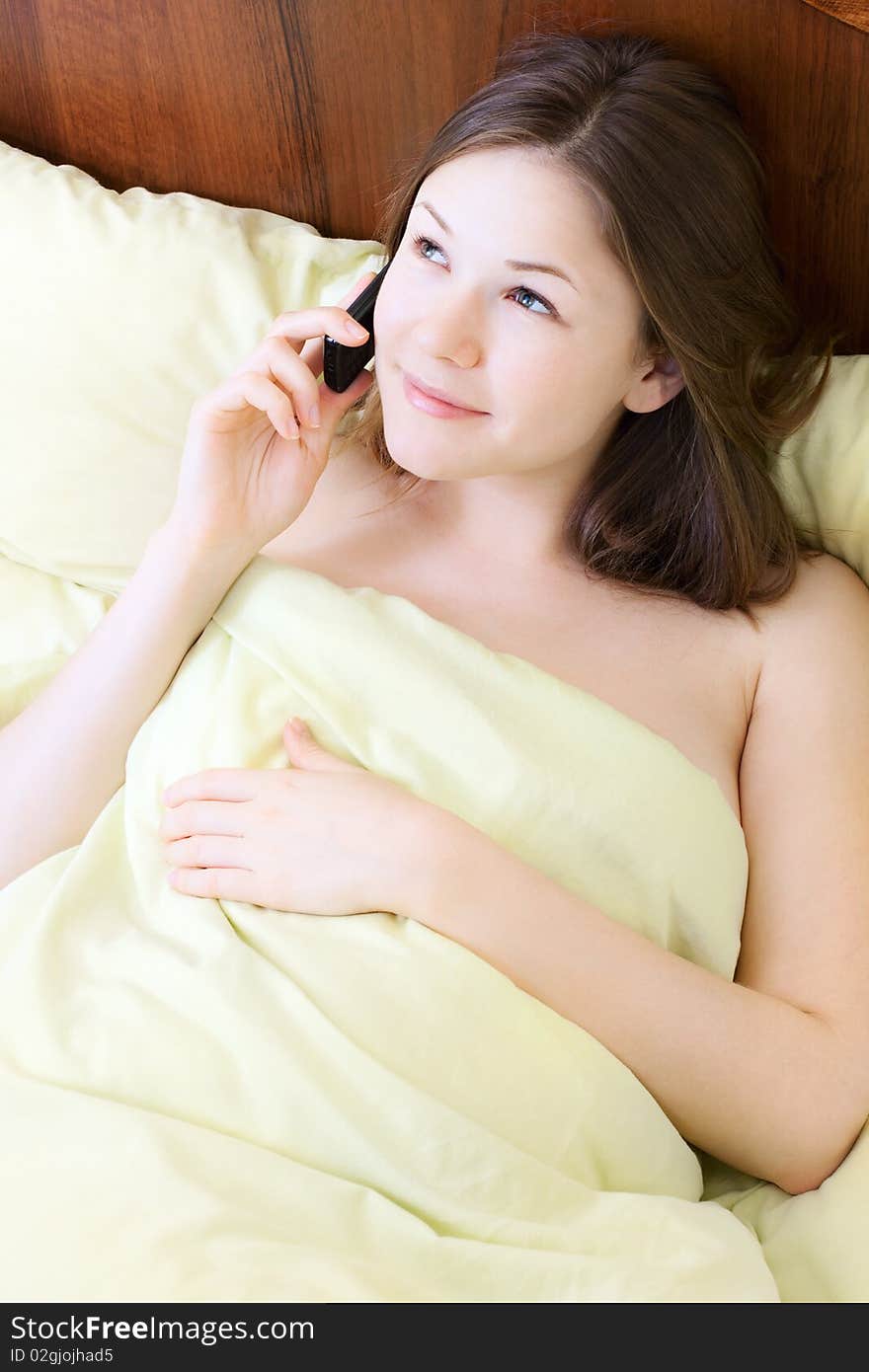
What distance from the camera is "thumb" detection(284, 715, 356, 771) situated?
1.23m

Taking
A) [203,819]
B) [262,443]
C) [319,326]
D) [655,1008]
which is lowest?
[655,1008]

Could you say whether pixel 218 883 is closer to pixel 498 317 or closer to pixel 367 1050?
pixel 367 1050

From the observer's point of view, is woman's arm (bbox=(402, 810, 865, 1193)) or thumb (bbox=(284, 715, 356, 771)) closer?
woman's arm (bbox=(402, 810, 865, 1193))

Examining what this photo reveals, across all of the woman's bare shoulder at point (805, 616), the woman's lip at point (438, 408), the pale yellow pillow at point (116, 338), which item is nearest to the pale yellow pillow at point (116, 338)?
the pale yellow pillow at point (116, 338)

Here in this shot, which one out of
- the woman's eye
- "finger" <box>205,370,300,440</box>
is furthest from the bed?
the woman's eye

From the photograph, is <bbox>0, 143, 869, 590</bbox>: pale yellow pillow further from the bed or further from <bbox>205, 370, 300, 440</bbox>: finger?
<bbox>205, 370, 300, 440</bbox>: finger

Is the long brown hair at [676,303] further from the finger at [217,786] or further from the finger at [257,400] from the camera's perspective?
the finger at [217,786]

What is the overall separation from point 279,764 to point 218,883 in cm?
14

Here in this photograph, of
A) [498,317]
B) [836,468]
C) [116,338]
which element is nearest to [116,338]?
[116,338]

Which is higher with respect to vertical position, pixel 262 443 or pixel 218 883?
pixel 262 443

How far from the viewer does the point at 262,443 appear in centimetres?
138

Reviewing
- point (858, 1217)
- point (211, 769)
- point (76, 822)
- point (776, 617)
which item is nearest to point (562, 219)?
point (776, 617)
